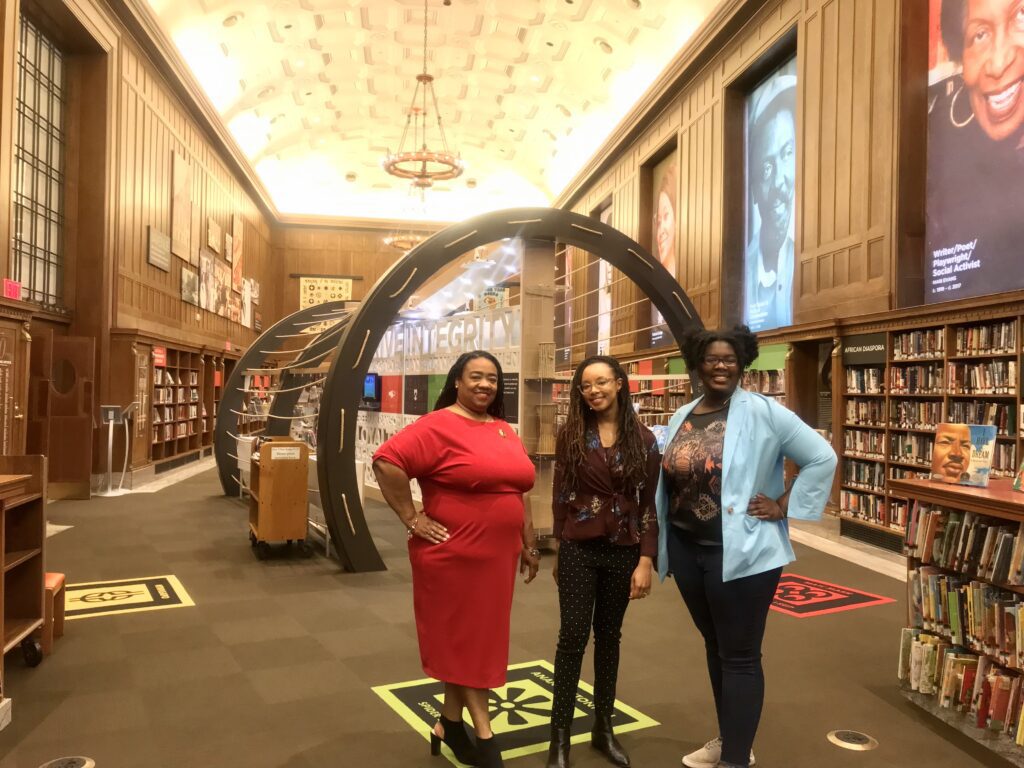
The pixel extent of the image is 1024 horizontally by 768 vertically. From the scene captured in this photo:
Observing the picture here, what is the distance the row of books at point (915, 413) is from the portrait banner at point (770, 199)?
2677mm

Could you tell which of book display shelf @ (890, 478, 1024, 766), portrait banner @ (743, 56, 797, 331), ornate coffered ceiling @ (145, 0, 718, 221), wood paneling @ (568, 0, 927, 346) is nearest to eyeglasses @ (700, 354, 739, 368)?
book display shelf @ (890, 478, 1024, 766)

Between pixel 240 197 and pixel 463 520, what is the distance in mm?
17130

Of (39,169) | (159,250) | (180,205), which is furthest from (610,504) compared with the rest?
(180,205)

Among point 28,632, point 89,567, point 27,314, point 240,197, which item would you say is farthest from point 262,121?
point 28,632

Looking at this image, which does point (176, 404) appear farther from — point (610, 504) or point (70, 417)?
point (610, 504)

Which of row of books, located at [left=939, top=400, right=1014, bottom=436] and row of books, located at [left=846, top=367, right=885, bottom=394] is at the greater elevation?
row of books, located at [left=846, top=367, right=885, bottom=394]

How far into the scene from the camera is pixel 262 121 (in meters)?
16.6

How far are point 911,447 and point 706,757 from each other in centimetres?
490

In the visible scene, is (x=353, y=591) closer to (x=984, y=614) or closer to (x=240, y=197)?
(x=984, y=614)

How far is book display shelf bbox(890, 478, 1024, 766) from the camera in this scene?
2.73 metres

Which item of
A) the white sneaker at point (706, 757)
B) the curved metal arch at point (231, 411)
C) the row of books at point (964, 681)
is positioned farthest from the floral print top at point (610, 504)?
the curved metal arch at point (231, 411)

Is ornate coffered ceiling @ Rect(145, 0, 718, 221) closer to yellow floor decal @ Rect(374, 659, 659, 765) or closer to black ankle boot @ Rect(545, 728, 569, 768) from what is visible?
yellow floor decal @ Rect(374, 659, 659, 765)

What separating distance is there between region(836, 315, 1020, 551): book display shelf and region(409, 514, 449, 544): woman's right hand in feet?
14.5

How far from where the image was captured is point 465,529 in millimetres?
2336
